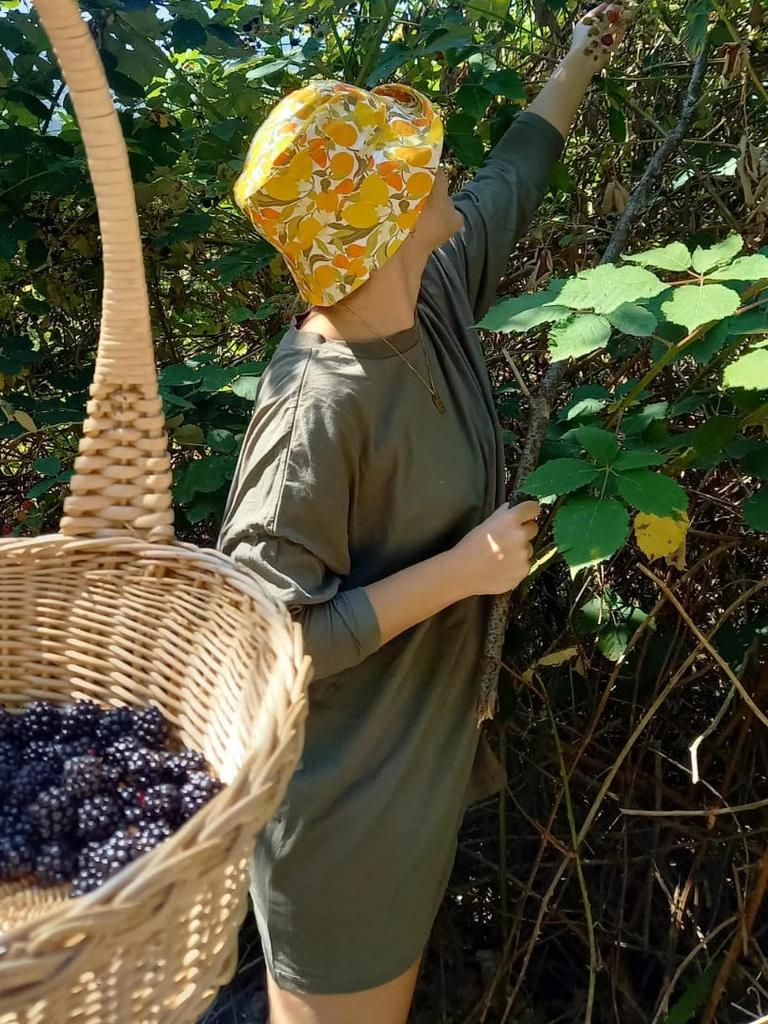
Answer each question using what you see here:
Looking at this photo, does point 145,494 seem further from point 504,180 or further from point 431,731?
point 504,180

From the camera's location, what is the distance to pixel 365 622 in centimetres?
111

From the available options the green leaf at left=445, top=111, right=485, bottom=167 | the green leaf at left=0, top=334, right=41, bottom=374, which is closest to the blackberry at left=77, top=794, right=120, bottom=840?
the green leaf at left=445, top=111, right=485, bottom=167

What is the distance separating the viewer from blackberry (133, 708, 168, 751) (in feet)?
3.36

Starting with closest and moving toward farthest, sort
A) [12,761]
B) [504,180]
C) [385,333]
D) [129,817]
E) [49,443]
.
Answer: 1. [129,817]
2. [12,761]
3. [385,333]
4. [504,180]
5. [49,443]

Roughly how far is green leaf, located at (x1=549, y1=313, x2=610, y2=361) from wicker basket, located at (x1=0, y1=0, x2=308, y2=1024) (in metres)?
0.36

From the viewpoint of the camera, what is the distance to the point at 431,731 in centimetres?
127

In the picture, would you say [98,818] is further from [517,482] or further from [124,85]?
[124,85]

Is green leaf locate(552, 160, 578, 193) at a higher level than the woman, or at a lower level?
higher

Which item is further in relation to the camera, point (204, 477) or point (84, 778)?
point (204, 477)

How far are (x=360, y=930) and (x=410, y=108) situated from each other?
106 cm

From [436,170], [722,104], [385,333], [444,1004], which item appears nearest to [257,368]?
[385,333]

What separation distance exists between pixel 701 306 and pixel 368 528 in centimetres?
50

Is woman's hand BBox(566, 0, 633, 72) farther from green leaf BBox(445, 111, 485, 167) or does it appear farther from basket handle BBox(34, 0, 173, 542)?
basket handle BBox(34, 0, 173, 542)

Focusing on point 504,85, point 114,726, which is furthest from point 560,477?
point 504,85
